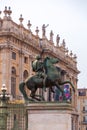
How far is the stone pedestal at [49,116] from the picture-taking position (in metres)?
22.5

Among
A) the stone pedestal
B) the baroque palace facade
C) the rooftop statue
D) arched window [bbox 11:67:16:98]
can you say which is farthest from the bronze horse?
arched window [bbox 11:67:16:98]

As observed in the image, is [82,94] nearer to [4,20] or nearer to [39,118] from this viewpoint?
[4,20]

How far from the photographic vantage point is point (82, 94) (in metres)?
129

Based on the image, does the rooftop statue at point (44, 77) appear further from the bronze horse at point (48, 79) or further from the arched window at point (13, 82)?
the arched window at point (13, 82)

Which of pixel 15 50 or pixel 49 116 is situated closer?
pixel 49 116

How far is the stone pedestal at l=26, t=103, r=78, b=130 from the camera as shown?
73.8ft

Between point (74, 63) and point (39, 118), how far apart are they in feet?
226

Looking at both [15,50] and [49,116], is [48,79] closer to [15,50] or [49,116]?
[49,116]

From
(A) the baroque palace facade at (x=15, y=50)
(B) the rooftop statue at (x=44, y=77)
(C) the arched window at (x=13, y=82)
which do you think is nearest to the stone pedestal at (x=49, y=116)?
(B) the rooftop statue at (x=44, y=77)

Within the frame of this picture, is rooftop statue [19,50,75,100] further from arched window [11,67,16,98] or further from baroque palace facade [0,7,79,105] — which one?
arched window [11,67,16,98]

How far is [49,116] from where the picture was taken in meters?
22.7

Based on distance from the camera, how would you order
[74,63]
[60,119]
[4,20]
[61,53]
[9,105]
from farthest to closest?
[74,63]
[61,53]
[4,20]
[9,105]
[60,119]

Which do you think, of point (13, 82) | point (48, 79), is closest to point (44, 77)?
point (48, 79)

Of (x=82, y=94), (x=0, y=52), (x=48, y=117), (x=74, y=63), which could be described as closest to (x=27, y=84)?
(x=48, y=117)
